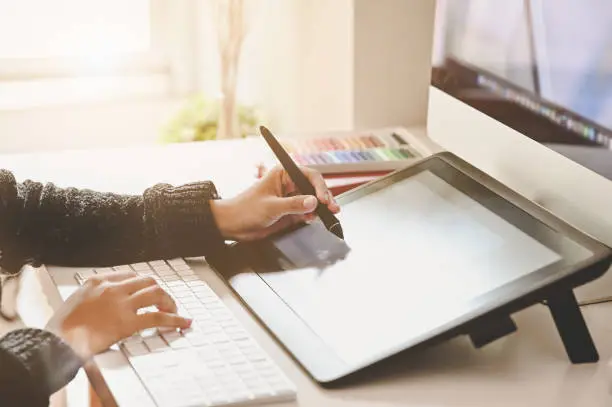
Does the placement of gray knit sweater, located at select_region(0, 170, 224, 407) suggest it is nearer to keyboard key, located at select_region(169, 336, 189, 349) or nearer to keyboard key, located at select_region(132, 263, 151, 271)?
keyboard key, located at select_region(132, 263, 151, 271)

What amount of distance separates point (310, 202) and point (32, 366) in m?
0.32

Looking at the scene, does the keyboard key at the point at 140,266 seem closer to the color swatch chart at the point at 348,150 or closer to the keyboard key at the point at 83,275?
the keyboard key at the point at 83,275

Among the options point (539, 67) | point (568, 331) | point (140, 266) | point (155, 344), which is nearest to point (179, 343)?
point (155, 344)

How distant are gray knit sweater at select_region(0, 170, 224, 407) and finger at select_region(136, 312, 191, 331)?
17cm

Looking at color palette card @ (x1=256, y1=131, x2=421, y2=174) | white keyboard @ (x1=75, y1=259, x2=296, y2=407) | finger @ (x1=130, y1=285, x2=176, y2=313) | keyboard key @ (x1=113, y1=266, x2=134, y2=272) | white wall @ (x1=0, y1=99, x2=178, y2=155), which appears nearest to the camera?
white keyboard @ (x1=75, y1=259, x2=296, y2=407)

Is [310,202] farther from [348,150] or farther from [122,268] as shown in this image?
[348,150]

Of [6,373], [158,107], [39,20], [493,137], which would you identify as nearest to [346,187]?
[493,137]

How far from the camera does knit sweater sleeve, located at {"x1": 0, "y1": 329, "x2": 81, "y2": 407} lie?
2.27 feet

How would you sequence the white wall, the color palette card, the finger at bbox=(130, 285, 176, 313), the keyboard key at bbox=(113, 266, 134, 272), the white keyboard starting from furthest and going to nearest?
the white wall < the color palette card < the keyboard key at bbox=(113, 266, 134, 272) < the finger at bbox=(130, 285, 176, 313) < the white keyboard

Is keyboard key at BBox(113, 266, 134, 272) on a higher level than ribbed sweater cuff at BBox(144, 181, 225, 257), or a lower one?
lower

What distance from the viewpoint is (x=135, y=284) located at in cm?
81

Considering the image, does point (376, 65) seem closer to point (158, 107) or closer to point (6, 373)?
point (158, 107)

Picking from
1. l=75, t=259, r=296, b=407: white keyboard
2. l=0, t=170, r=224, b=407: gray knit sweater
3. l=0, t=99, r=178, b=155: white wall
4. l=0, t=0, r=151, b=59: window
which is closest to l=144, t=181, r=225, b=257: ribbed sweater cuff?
l=0, t=170, r=224, b=407: gray knit sweater

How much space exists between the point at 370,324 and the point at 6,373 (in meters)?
0.28
